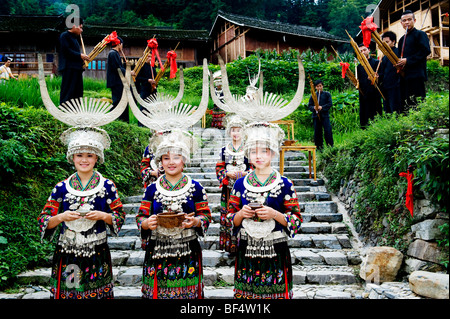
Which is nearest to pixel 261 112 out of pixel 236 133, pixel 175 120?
pixel 175 120

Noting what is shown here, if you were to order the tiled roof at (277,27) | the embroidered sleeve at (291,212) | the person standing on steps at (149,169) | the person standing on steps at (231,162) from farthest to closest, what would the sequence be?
the tiled roof at (277,27) < the person standing on steps at (149,169) < the person standing on steps at (231,162) < the embroidered sleeve at (291,212)

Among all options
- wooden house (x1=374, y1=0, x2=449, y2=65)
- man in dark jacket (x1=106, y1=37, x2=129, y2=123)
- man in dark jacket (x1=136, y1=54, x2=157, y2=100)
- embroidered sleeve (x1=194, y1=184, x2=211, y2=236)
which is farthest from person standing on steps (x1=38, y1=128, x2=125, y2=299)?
wooden house (x1=374, y1=0, x2=449, y2=65)

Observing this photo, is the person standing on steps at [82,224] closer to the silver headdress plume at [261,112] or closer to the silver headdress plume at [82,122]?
the silver headdress plume at [82,122]

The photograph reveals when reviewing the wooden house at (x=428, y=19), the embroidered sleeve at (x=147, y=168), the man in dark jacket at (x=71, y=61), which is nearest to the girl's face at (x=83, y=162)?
the embroidered sleeve at (x=147, y=168)

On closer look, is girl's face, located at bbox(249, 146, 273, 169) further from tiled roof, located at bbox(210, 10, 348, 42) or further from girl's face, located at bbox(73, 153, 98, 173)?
tiled roof, located at bbox(210, 10, 348, 42)

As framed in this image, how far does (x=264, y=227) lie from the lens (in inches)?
111

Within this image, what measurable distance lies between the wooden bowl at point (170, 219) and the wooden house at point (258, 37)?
20270 millimetres

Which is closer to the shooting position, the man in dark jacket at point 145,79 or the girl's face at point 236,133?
the girl's face at point 236,133

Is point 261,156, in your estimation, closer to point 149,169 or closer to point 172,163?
point 172,163

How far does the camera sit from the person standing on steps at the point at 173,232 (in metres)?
2.85

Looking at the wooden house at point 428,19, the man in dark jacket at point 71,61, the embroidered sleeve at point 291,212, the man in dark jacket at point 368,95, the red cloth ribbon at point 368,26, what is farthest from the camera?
the wooden house at point 428,19

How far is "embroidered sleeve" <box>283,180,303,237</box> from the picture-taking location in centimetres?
278
